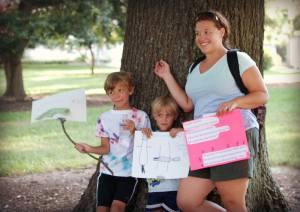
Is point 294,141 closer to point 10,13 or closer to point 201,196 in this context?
point 201,196

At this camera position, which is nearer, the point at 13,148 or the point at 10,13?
the point at 13,148

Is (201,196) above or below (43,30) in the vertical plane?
below

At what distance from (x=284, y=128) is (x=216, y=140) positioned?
276 inches

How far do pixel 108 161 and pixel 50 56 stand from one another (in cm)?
3469

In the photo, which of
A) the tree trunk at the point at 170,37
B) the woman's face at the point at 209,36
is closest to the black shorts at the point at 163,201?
the tree trunk at the point at 170,37

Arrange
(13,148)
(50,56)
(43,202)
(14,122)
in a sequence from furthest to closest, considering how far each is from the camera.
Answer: (50,56) → (14,122) → (13,148) → (43,202)

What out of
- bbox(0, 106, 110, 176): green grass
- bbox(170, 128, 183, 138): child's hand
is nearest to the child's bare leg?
bbox(170, 128, 183, 138): child's hand

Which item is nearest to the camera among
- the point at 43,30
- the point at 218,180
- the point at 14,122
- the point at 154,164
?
the point at 218,180

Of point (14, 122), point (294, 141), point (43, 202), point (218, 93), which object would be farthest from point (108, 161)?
point (14, 122)

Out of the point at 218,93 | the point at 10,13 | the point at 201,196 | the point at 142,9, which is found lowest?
the point at 201,196

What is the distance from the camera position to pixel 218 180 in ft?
11.2

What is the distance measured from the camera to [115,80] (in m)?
3.90

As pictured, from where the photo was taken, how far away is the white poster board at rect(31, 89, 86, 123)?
12.8 ft

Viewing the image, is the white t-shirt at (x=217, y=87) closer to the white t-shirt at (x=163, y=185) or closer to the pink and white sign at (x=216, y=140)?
the pink and white sign at (x=216, y=140)
